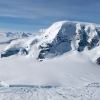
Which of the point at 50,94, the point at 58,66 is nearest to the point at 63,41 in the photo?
the point at 58,66

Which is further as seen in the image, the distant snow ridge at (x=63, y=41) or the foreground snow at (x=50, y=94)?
the distant snow ridge at (x=63, y=41)

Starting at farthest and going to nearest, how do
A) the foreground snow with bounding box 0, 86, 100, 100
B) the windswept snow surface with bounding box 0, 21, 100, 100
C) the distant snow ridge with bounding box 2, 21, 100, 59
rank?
the distant snow ridge with bounding box 2, 21, 100, 59 < the windswept snow surface with bounding box 0, 21, 100, 100 < the foreground snow with bounding box 0, 86, 100, 100


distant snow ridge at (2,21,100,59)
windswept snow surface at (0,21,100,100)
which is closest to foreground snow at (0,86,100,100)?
windswept snow surface at (0,21,100,100)

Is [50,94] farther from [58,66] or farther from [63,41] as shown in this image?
[63,41]

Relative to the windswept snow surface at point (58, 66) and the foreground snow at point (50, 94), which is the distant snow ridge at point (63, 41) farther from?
the foreground snow at point (50, 94)

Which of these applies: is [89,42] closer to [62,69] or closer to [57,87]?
[62,69]

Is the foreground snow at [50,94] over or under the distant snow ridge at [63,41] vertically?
under

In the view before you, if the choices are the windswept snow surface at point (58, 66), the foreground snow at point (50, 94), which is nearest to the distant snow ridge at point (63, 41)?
the windswept snow surface at point (58, 66)

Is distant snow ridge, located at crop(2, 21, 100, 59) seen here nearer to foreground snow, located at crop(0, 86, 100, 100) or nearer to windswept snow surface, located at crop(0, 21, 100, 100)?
windswept snow surface, located at crop(0, 21, 100, 100)
